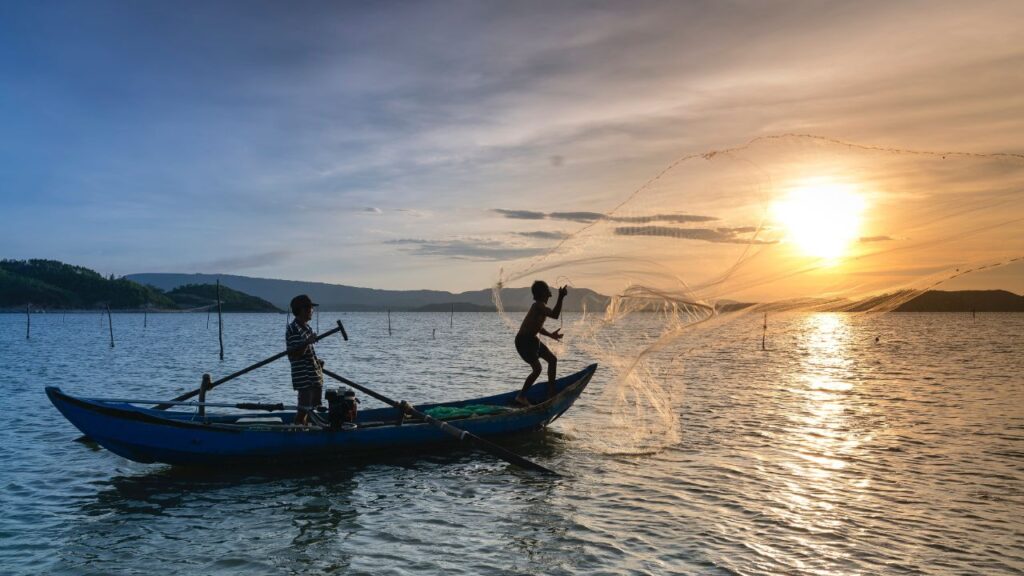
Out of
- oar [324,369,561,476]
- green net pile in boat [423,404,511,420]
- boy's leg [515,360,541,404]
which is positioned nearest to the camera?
oar [324,369,561,476]

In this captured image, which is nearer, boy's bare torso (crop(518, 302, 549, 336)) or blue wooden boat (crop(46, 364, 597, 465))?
blue wooden boat (crop(46, 364, 597, 465))

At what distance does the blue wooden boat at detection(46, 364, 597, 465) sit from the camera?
36.2 feet

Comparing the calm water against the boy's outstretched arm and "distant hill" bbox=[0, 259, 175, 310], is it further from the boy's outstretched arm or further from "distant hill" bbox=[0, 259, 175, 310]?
"distant hill" bbox=[0, 259, 175, 310]

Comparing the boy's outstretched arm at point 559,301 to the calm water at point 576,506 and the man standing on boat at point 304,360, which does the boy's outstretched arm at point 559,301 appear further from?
the man standing on boat at point 304,360

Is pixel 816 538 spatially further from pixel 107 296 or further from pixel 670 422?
pixel 107 296

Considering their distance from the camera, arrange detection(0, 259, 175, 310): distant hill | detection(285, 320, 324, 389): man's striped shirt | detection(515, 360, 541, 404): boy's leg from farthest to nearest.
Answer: detection(0, 259, 175, 310): distant hill
detection(515, 360, 541, 404): boy's leg
detection(285, 320, 324, 389): man's striped shirt

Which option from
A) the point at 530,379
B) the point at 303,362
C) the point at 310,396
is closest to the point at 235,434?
the point at 310,396

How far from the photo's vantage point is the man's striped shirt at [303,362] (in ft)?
38.9

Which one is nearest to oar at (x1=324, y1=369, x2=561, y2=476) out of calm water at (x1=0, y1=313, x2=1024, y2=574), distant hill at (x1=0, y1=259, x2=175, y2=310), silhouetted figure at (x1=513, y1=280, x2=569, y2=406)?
calm water at (x1=0, y1=313, x2=1024, y2=574)

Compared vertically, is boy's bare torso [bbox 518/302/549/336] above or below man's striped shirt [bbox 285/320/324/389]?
above

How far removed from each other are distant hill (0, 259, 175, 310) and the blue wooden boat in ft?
654

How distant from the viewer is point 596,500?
10727 millimetres

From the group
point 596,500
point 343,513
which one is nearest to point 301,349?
point 343,513

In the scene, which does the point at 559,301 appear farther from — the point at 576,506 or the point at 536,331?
the point at 576,506
